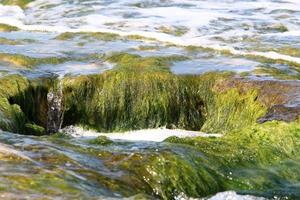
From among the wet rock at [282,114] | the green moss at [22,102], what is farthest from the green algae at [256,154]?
the green moss at [22,102]

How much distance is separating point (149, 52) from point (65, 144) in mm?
11347

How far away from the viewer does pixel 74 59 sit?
1827cm

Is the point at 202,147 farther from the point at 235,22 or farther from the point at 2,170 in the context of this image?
the point at 235,22

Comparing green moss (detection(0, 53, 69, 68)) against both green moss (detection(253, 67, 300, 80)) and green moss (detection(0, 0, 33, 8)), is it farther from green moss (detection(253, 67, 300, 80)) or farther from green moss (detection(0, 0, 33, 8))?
green moss (detection(0, 0, 33, 8))

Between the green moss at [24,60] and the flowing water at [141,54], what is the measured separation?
267 mm

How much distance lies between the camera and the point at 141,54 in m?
18.6

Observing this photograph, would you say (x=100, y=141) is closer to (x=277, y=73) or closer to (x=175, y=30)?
(x=277, y=73)

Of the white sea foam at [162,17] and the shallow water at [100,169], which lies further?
the white sea foam at [162,17]

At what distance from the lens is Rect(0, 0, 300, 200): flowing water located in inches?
271

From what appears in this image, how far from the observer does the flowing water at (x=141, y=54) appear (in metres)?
6.88

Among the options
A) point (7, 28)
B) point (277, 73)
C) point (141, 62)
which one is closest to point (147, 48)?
point (141, 62)

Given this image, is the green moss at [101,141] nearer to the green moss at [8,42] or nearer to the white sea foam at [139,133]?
the white sea foam at [139,133]

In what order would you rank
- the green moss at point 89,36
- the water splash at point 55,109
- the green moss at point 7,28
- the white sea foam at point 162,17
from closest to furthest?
the water splash at point 55,109 → the green moss at point 89,36 → the green moss at point 7,28 → the white sea foam at point 162,17

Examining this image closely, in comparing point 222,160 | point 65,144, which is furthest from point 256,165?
point 65,144
